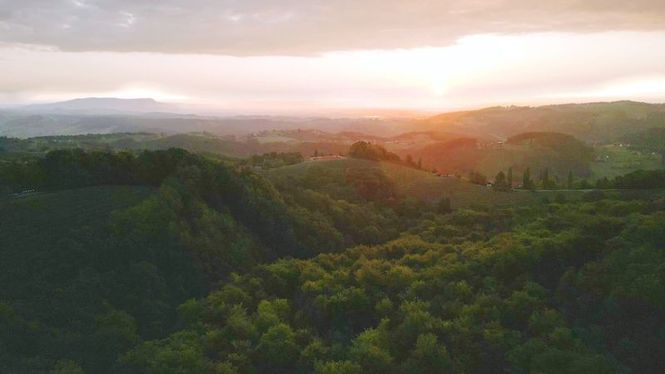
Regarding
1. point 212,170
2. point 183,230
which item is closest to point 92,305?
point 183,230

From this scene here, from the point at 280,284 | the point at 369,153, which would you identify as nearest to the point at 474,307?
the point at 280,284

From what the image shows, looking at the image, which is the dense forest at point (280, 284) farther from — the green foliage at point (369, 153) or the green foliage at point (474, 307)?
A: the green foliage at point (369, 153)

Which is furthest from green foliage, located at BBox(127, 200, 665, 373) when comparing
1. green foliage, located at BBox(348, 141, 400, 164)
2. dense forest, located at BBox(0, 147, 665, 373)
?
green foliage, located at BBox(348, 141, 400, 164)

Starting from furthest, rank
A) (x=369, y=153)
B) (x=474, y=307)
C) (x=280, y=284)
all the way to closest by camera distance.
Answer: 1. (x=369, y=153)
2. (x=280, y=284)
3. (x=474, y=307)

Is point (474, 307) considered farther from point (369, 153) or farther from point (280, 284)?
point (369, 153)

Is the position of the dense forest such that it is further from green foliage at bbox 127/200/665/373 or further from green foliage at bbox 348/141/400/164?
green foliage at bbox 348/141/400/164

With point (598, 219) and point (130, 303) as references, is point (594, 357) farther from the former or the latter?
point (130, 303)

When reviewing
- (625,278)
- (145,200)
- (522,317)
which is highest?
(145,200)

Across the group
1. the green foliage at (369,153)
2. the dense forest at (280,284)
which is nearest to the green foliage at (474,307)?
the dense forest at (280,284)
